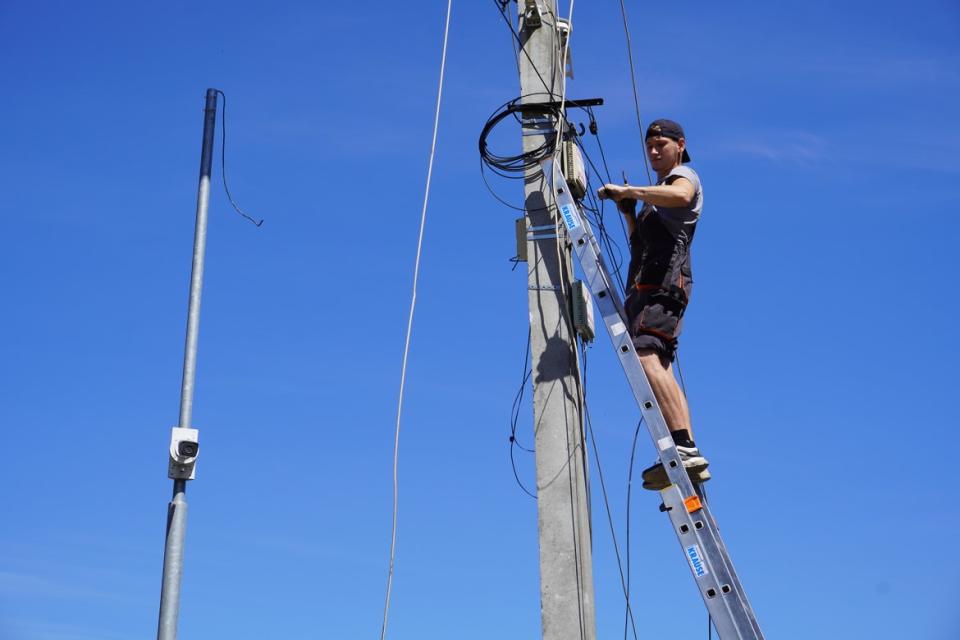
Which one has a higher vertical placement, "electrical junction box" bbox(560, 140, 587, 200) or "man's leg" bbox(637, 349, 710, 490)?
"electrical junction box" bbox(560, 140, 587, 200)

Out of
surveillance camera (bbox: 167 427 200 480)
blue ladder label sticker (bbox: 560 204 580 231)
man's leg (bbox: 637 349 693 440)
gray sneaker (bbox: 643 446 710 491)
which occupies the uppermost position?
blue ladder label sticker (bbox: 560 204 580 231)

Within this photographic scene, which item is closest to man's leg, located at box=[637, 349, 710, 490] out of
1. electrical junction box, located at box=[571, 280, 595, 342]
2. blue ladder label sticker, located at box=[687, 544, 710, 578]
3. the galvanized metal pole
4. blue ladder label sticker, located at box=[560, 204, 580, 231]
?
blue ladder label sticker, located at box=[687, 544, 710, 578]

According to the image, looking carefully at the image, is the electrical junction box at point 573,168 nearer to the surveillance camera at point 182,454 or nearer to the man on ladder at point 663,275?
the man on ladder at point 663,275

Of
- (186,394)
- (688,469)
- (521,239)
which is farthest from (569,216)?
(186,394)

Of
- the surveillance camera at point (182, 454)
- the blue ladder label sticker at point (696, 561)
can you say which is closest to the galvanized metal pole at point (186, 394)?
the surveillance camera at point (182, 454)

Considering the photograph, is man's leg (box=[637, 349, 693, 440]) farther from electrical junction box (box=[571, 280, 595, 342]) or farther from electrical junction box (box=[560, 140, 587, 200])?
electrical junction box (box=[560, 140, 587, 200])

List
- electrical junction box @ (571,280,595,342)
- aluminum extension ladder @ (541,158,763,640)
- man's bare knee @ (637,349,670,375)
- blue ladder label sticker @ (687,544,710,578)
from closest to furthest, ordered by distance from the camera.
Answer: aluminum extension ladder @ (541,158,763,640), blue ladder label sticker @ (687,544,710,578), man's bare knee @ (637,349,670,375), electrical junction box @ (571,280,595,342)

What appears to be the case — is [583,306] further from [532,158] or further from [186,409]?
[186,409]

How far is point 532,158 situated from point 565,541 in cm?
220

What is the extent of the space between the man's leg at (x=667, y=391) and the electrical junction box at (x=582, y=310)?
1.61ft

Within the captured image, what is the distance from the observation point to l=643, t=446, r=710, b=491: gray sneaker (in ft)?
17.3

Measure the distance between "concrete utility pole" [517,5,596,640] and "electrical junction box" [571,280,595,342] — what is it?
58 millimetres

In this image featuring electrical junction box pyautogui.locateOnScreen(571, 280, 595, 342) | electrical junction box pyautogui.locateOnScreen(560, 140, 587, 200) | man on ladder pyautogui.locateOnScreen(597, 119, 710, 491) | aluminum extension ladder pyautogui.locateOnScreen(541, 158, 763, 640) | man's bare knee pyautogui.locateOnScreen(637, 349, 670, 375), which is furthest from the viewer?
electrical junction box pyautogui.locateOnScreen(560, 140, 587, 200)

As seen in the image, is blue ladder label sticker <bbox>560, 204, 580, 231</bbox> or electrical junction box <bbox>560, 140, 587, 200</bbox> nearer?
blue ladder label sticker <bbox>560, 204, 580, 231</bbox>
